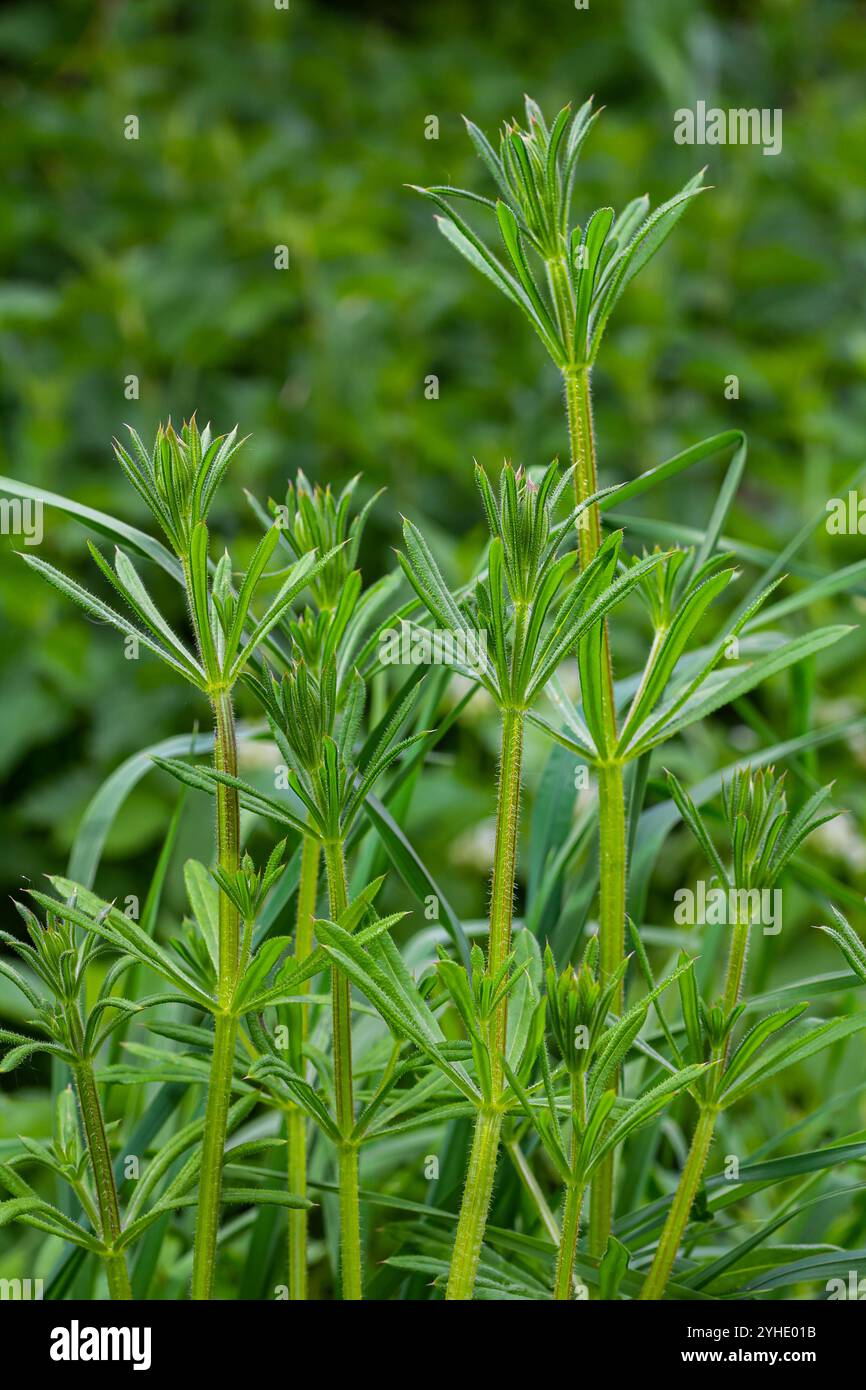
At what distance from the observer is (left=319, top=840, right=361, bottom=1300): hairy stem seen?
38 cm

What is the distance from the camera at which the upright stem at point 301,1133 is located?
16.9 inches

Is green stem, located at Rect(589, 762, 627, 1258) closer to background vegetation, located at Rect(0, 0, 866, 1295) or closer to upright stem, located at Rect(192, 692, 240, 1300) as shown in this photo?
upright stem, located at Rect(192, 692, 240, 1300)

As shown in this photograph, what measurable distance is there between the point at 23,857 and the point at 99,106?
4.09ft

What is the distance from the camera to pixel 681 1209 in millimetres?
396

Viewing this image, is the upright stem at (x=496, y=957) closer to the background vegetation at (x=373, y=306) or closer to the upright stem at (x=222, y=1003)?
the upright stem at (x=222, y=1003)

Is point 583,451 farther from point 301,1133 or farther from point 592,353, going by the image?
point 301,1133

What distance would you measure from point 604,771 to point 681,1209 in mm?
126

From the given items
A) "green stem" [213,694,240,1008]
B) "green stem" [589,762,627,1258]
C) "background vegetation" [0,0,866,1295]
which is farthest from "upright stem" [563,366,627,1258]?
"background vegetation" [0,0,866,1295]

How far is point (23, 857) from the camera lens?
4.91 ft

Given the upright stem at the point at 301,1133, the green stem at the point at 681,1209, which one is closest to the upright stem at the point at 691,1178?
the green stem at the point at 681,1209

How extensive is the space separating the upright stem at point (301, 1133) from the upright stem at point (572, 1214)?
3.7 inches

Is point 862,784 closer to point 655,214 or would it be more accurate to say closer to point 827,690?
point 827,690

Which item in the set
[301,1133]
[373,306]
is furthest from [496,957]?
[373,306]
